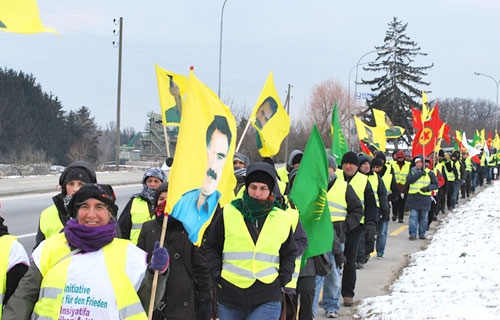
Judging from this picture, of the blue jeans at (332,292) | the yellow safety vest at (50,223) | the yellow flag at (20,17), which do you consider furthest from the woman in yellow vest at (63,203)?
the blue jeans at (332,292)

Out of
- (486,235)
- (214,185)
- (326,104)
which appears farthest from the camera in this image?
(326,104)

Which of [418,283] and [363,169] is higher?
[363,169]

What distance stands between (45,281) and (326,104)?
58.3m

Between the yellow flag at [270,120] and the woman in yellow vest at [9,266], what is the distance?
5.09 m

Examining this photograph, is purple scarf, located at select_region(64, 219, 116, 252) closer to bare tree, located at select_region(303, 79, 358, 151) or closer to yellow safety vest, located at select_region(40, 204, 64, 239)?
yellow safety vest, located at select_region(40, 204, 64, 239)

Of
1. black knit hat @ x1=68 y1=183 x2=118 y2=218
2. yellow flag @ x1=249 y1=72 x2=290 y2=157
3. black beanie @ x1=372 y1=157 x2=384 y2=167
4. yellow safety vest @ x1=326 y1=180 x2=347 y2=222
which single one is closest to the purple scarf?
black knit hat @ x1=68 y1=183 x2=118 y2=218

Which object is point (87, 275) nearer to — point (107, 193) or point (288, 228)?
point (107, 193)

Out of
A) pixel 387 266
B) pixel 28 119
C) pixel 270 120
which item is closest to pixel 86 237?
pixel 270 120

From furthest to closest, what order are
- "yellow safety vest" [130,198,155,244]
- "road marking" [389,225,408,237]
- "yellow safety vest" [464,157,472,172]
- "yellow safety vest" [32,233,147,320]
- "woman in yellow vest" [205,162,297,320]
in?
"yellow safety vest" [464,157,472,172]
"road marking" [389,225,408,237]
"yellow safety vest" [130,198,155,244]
"woman in yellow vest" [205,162,297,320]
"yellow safety vest" [32,233,147,320]

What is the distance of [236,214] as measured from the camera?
496 centimetres

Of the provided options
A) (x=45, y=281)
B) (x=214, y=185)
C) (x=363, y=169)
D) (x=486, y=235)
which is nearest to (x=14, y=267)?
(x=45, y=281)

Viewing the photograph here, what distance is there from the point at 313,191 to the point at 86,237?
3.08m

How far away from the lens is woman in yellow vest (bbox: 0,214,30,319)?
3604mm

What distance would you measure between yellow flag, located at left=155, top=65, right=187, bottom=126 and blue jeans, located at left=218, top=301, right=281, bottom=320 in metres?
2.90
